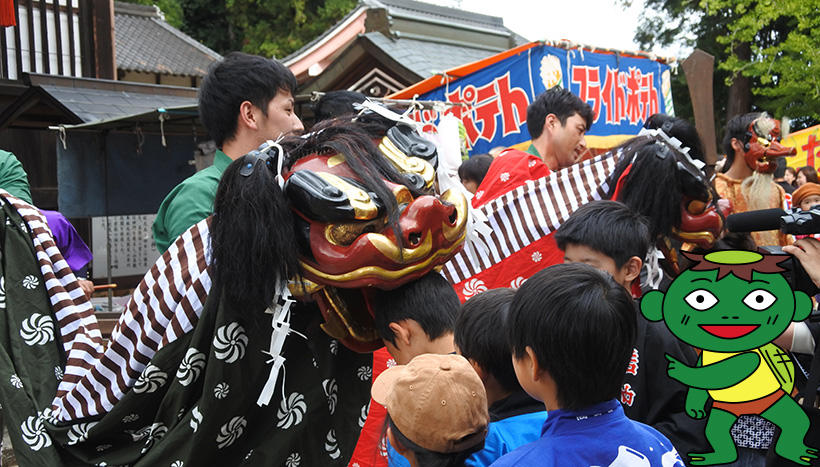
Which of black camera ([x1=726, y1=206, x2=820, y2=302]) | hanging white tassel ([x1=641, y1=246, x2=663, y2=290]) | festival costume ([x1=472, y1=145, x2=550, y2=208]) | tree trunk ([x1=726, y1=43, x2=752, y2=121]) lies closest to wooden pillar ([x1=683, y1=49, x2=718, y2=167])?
festival costume ([x1=472, y1=145, x2=550, y2=208])

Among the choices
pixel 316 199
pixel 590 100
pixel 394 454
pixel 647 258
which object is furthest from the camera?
pixel 590 100

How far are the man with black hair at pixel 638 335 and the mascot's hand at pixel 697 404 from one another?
6.4 inches

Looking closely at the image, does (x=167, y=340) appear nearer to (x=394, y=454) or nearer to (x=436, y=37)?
(x=394, y=454)

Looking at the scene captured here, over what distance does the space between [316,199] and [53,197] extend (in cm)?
783

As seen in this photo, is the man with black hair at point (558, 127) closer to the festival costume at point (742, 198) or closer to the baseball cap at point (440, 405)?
the festival costume at point (742, 198)

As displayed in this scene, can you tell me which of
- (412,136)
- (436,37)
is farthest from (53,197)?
(412,136)

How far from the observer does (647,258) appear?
2908 millimetres

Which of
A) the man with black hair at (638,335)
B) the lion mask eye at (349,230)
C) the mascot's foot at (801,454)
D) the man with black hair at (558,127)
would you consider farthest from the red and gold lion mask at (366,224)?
the man with black hair at (558,127)

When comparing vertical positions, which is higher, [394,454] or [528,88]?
[528,88]

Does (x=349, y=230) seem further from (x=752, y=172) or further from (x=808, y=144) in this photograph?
(x=808, y=144)

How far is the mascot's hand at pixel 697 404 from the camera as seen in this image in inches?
79.4

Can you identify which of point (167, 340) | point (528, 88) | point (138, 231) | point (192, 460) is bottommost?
point (138, 231)

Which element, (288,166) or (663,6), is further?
(663,6)

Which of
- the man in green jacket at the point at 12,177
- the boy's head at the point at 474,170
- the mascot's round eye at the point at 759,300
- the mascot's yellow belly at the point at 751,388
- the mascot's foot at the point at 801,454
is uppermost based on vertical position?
the mascot's round eye at the point at 759,300
